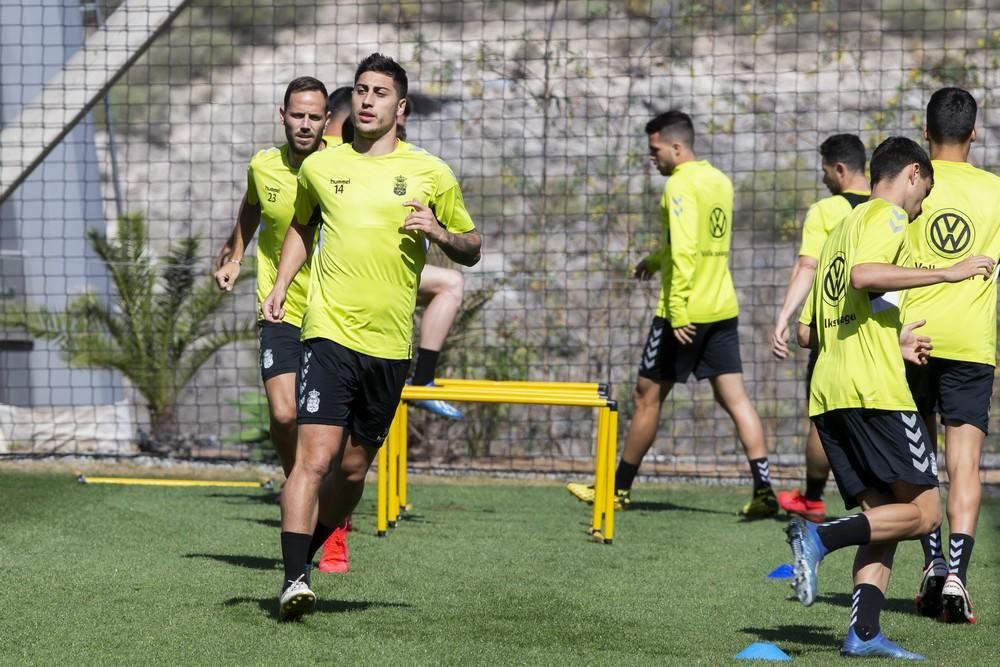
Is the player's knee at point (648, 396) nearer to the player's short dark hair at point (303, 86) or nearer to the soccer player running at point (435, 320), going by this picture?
the soccer player running at point (435, 320)

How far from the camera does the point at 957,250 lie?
6188 mm

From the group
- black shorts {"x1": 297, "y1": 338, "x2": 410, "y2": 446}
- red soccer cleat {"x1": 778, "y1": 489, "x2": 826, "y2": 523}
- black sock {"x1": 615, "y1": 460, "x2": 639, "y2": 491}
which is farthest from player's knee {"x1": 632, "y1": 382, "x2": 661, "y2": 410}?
black shorts {"x1": 297, "y1": 338, "x2": 410, "y2": 446}

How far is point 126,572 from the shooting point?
6.43 meters

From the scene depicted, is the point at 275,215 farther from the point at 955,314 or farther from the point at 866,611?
the point at 866,611

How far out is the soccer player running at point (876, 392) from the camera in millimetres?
5031

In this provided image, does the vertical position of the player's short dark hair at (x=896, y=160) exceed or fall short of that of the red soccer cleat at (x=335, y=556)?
it exceeds it

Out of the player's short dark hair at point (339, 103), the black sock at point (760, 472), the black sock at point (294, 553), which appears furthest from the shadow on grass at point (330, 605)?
the black sock at point (760, 472)

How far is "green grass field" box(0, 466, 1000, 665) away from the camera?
5.05 m

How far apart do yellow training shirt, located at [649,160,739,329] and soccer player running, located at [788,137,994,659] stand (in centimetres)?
360

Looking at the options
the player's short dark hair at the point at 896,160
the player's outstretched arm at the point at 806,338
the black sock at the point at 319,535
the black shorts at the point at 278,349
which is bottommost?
the black sock at the point at 319,535

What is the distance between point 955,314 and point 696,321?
2999 mm

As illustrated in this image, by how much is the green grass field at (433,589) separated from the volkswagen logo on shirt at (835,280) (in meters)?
1.26

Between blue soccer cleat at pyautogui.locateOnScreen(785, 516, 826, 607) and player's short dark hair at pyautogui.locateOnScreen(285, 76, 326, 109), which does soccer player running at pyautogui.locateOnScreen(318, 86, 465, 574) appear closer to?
player's short dark hair at pyautogui.locateOnScreen(285, 76, 326, 109)

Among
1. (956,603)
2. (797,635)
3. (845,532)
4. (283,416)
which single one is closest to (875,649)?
(845,532)
